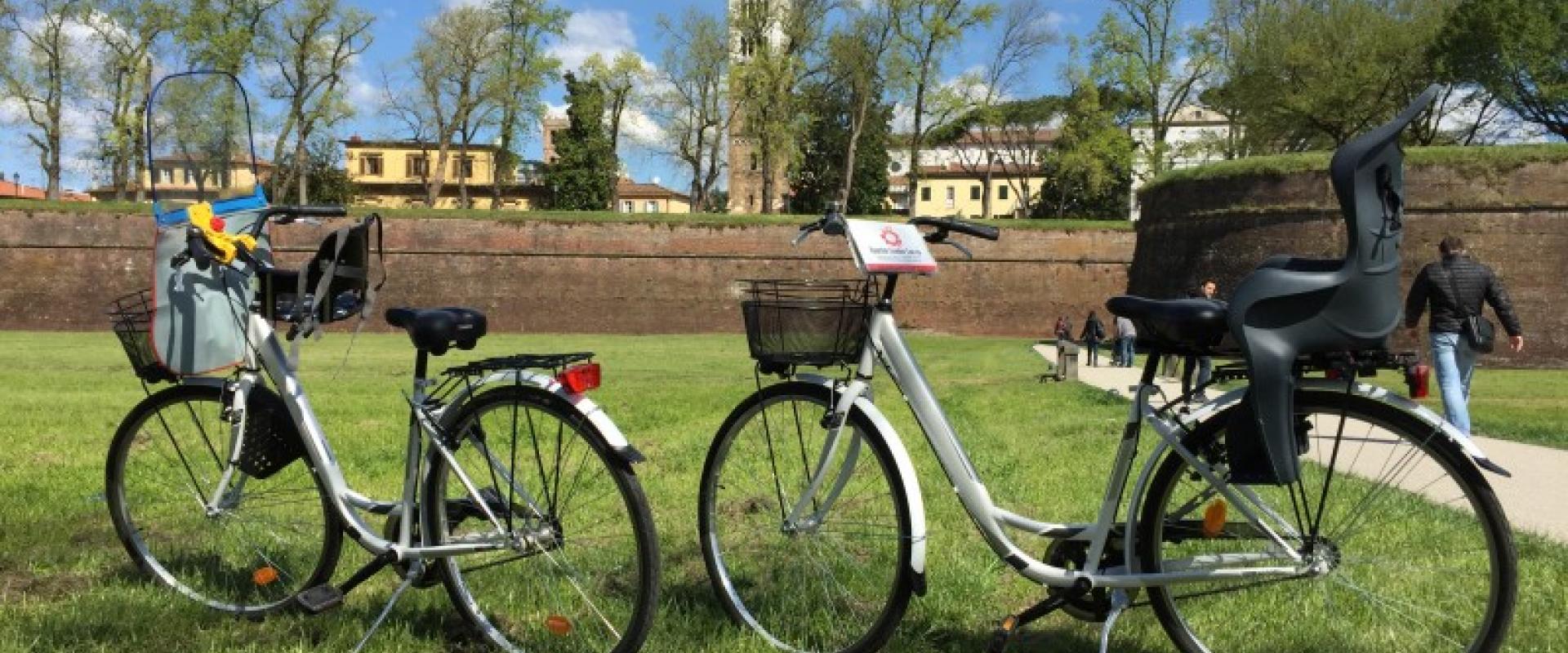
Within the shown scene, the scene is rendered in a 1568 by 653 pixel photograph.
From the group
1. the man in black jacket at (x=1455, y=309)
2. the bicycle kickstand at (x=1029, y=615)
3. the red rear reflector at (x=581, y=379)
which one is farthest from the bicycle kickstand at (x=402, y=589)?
the man in black jacket at (x=1455, y=309)

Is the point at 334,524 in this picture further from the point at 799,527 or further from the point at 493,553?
the point at 799,527

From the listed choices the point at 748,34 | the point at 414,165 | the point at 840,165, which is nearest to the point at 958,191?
the point at 840,165

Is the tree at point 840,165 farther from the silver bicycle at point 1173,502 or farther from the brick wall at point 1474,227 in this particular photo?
the silver bicycle at point 1173,502

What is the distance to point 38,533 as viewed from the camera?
13.5 feet

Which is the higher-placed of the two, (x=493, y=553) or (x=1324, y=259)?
(x=1324, y=259)

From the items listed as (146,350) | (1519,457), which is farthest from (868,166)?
(146,350)

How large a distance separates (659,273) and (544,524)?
29.1 m

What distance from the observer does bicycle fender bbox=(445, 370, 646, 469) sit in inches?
98.4

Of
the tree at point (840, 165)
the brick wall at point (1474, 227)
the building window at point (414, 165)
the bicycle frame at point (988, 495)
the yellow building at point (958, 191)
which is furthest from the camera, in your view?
the yellow building at point (958, 191)

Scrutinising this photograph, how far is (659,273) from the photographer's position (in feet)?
104

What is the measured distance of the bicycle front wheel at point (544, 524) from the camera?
255 cm

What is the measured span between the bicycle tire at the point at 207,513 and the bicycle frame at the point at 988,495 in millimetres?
1529

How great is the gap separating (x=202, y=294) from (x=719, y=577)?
1.70 meters

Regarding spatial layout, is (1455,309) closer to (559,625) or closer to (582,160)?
(559,625)
